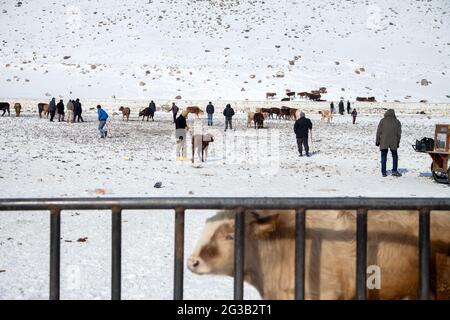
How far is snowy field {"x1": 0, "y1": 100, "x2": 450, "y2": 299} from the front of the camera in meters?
5.58

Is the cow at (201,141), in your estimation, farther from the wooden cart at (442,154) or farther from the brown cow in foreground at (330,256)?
the brown cow in foreground at (330,256)

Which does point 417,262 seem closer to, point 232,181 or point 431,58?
point 232,181

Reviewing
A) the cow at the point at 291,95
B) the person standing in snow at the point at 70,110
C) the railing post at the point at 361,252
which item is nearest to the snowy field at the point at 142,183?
the railing post at the point at 361,252

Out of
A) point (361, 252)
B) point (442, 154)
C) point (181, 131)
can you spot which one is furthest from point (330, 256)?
point (181, 131)

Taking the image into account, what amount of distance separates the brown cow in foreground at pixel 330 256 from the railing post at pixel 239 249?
0.21 feet

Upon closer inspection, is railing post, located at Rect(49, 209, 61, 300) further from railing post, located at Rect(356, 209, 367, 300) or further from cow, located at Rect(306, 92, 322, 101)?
cow, located at Rect(306, 92, 322, 101)

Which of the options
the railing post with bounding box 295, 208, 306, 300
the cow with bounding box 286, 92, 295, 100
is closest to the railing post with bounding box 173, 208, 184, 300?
the railing post with bounding box 295, 208, 306, 300

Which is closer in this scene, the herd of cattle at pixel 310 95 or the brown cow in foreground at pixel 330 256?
the brown cow in foreground at pixel 330 256

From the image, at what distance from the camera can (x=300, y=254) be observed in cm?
234

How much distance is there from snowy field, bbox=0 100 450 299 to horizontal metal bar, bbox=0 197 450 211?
2506 millimetres

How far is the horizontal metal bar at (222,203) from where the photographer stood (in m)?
2.32

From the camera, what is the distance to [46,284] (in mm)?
5328

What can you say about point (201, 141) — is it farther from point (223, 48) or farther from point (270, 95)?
point (223, 48)

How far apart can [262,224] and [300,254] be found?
0.22 m
